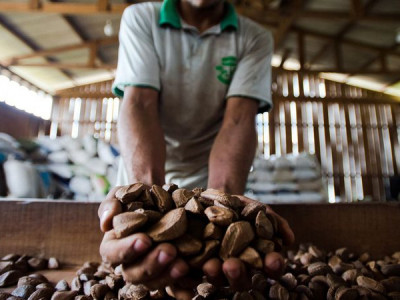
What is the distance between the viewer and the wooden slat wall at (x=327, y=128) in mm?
6832

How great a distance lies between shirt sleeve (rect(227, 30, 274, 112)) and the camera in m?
1.42

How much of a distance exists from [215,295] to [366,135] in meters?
7.49

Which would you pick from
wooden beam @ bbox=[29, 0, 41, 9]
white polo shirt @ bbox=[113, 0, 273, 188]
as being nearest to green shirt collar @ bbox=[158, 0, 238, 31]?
white polo shirt @ bbox=[113, 0, 273, 188]

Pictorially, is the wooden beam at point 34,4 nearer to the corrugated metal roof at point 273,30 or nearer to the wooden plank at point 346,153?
the corrugated metal roof at point 273,30

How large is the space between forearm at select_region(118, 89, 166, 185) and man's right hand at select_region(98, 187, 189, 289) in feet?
1.37

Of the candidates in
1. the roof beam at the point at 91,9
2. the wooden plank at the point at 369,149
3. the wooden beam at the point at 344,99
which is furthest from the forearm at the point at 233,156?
the wooden plank at the point at 369,149

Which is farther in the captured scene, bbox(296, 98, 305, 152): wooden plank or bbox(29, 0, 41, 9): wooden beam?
bbox(296, 98, 305, 152): wooden plank

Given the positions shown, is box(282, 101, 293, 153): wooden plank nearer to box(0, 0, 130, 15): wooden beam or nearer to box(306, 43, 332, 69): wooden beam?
box(306, 43, 332, 69): wooden beam

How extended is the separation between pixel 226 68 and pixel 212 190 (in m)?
0.87

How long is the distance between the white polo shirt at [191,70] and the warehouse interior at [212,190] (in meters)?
0.43

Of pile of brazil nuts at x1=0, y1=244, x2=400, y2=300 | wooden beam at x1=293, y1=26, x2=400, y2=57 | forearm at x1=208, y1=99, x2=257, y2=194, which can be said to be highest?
wooden beam at x1=293, y1=26, x2=400, y2=57

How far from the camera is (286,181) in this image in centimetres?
362

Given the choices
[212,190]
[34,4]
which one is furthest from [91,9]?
[212,190]

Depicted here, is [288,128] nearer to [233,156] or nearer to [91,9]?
[91,9]
